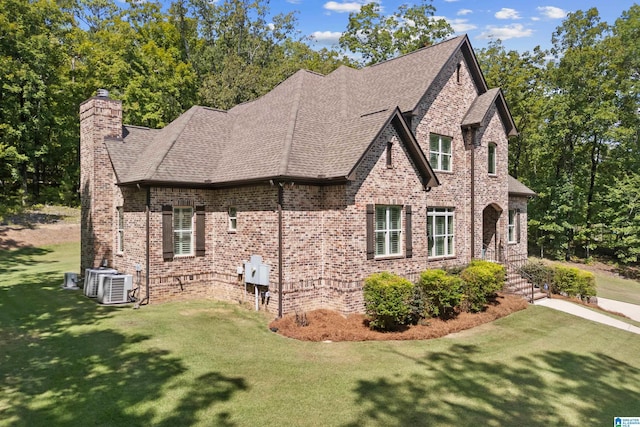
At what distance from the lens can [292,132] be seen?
47.2ft

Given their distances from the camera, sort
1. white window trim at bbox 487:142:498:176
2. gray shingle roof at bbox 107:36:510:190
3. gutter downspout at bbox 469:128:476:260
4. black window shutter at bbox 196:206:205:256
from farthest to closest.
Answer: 1. white window trim at bbox 487:142:498:176
2. gutter downspout at bbox 469:128:476:260
3. black window shutter at bbox 196:206:205:256
4. gray shingle roof at bbox 107:36:510:190

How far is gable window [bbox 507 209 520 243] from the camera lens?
21984 millimetres

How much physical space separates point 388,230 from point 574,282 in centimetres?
959

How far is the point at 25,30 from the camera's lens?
35.1 m

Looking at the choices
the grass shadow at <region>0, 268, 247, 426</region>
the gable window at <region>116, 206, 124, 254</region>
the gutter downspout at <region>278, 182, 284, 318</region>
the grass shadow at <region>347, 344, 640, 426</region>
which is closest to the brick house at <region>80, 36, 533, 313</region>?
the gutter downspout at <region>278, 182, 284, 318</region>

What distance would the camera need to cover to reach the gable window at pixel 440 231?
1648 centimetres

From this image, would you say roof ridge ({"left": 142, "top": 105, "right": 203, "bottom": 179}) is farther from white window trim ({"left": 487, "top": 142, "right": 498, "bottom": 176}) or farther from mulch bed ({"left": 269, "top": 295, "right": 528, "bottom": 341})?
white window trim ({"left": 487, "top": 142, "right": 498, "bottom": 176})

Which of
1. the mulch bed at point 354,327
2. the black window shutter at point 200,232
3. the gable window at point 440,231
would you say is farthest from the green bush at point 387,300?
the black window shutter at point 200,232

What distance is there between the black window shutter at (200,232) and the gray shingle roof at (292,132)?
1.13m

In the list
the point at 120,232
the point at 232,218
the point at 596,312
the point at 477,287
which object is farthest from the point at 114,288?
the point at 596,312

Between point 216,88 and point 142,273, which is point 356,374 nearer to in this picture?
point 142,273

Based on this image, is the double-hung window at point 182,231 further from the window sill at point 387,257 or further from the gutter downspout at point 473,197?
the gutter downspout at point 473,197

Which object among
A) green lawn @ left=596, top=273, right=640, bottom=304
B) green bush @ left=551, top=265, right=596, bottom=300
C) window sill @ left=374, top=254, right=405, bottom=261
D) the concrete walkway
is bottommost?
green lawn @ left=596, top=273, right=640, bottom=304

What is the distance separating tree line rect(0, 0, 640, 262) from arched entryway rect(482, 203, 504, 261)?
13703mm
